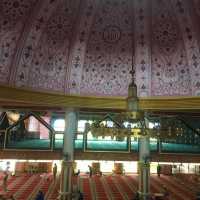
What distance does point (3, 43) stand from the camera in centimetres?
747

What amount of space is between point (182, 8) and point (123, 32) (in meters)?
1.85

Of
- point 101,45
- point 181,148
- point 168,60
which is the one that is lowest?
point 181,148

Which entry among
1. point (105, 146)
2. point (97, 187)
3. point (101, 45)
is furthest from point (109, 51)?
point (97, 187)

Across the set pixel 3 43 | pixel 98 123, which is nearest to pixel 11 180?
pixel 3 43

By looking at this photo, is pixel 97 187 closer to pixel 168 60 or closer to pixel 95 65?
pixel 95 65

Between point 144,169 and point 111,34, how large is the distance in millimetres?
4676

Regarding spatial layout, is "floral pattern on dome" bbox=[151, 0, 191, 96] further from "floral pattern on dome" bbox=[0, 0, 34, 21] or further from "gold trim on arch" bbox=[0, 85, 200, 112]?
"floral pattern on dome" bbox=[0, 0, 34, 21]

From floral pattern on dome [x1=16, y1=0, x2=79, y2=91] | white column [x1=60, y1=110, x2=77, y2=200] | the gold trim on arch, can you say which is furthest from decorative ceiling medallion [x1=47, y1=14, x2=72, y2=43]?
white column [x1=60, y1=110, x2=77, y2=200]

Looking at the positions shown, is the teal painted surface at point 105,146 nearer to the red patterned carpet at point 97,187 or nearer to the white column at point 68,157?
the white column at point 68,157

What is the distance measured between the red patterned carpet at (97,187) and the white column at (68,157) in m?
2.24

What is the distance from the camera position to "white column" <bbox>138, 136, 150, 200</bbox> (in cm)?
909

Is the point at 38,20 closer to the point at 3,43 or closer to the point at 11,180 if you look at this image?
the point at 3,43

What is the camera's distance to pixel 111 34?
830 centimetres

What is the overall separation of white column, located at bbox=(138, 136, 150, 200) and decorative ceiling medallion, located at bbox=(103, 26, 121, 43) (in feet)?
11.6
